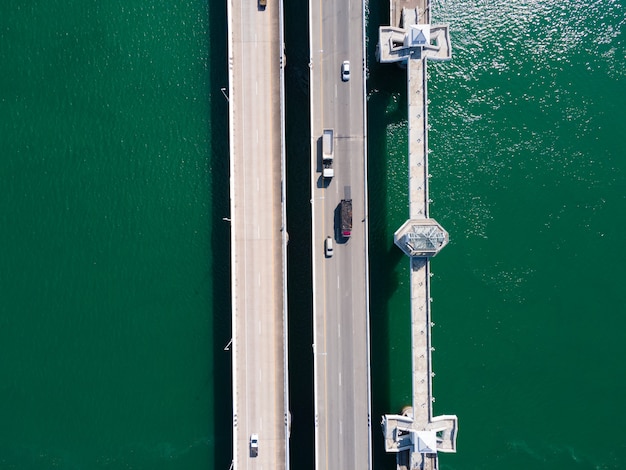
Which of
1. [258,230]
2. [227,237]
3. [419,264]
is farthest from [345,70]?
[227,237]

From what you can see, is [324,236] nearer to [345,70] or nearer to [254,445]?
[345,70]

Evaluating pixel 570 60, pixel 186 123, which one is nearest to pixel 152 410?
pixel 186 123

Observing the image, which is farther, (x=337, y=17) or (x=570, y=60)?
(x=570, y=60)

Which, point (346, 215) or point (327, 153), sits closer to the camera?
point (346, 215)

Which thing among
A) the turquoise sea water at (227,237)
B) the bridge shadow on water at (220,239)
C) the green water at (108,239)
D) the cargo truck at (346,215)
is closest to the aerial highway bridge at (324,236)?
the cargo truck at (346,215)

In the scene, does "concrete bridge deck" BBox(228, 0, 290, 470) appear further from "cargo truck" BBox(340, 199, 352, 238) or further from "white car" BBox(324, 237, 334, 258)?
"cargo truck" BBox(340, 199, 352, 238)

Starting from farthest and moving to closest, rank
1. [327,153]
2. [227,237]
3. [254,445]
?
[227,237] < [254,445] < [327,153]

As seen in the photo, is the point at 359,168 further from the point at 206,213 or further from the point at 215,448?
the point at 215,448
